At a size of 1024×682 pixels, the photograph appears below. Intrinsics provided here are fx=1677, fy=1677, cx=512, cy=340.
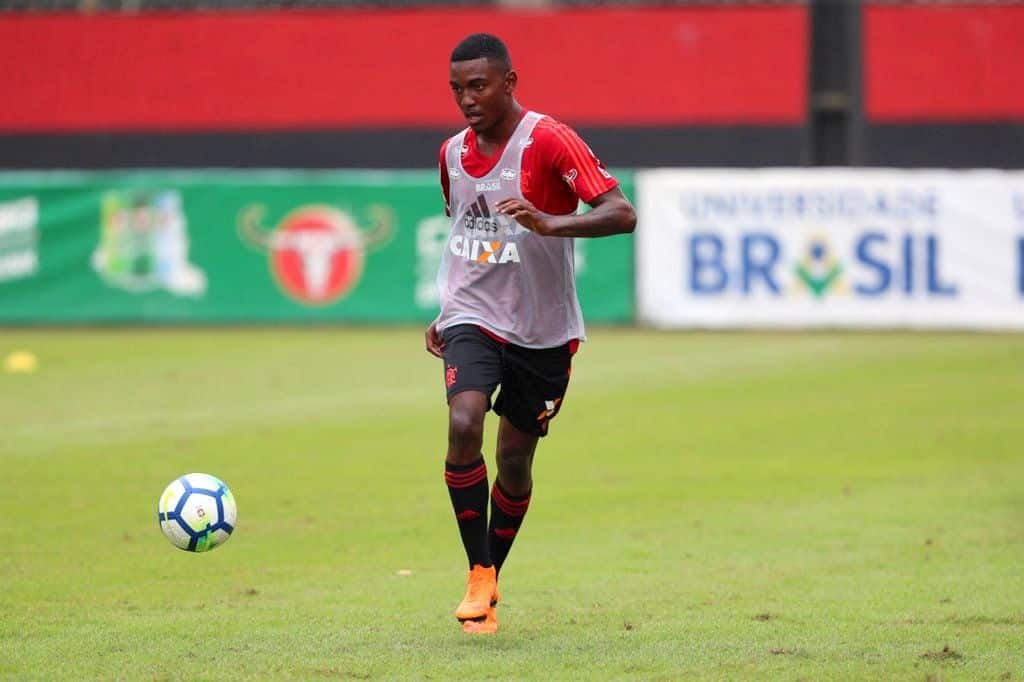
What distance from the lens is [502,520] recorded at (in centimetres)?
699

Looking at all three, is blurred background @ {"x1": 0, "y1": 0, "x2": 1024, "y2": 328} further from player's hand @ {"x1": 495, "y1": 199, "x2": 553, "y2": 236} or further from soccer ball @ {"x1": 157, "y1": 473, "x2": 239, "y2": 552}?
player's hand @ {"x1": 495, "y1": 199, "x2": 553, "y2": 236}

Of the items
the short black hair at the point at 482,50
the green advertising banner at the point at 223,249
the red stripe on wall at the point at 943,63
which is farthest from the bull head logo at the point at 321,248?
the short black hair at the point at 482,50

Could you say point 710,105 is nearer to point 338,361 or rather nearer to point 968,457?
point 338,361

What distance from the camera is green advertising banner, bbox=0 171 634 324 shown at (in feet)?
74.6

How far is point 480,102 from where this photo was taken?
6.52 meters

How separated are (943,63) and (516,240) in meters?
21.9

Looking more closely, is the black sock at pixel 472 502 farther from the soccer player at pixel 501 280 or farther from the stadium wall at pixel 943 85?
the stadium wall at pixel 943 85

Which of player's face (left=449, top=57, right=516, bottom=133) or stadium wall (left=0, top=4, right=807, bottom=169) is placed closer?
player's face (left=449, top=57, right=516, bottom=133)

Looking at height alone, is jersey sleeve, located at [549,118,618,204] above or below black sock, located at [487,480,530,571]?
above

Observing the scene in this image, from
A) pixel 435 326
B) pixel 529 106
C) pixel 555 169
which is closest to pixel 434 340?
pixel 435 326

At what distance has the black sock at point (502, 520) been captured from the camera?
696 centimetres

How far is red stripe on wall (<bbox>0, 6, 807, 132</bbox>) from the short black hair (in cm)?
2105

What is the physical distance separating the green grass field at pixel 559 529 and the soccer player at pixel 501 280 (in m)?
0.59

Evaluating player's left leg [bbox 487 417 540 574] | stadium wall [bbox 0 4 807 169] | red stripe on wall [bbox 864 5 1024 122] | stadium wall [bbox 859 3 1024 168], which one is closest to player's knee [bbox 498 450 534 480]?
player's left leg [bbox 487 417 540 574]
